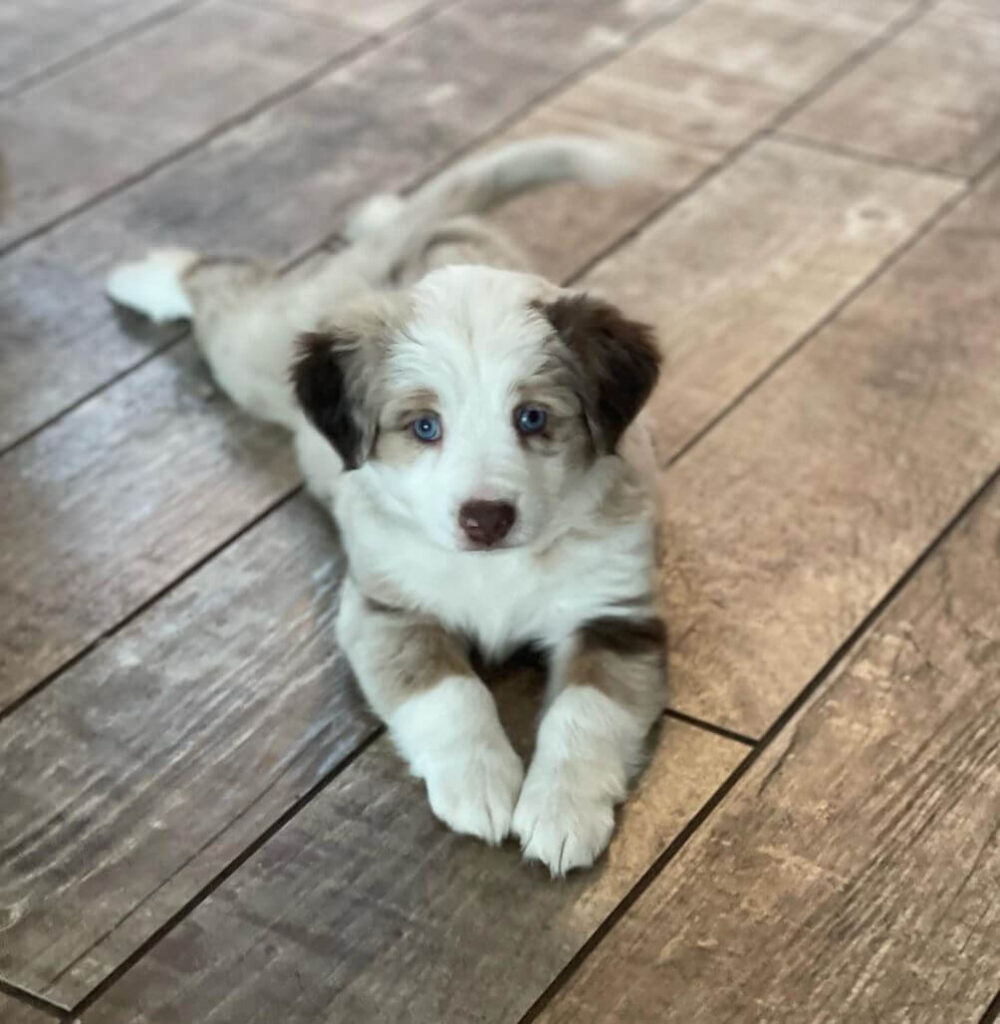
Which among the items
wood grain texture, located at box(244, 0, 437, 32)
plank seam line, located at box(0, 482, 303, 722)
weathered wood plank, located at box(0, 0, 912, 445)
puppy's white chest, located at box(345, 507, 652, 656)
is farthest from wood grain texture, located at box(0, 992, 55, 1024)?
wood grain texture, located at box(244, 0, 437, 32)

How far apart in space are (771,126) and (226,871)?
8.35 feet

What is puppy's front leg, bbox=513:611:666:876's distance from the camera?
209 centimetres

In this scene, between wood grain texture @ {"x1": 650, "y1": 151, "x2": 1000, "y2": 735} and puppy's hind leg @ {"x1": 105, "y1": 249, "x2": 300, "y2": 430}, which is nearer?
wood grain texture @ {"x1": 650, "y1": 151, "x2": 1000, "y2": 735}

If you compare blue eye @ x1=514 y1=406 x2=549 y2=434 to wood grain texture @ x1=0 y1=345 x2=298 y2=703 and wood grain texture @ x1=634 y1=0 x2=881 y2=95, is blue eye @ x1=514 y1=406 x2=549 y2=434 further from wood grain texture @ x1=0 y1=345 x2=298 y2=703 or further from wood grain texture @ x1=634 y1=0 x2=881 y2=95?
→ wood grain texture @ x1=634 y1=0 x2=881 y2=95

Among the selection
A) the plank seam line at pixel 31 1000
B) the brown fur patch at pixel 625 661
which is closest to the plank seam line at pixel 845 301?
the brown fur patch at pixel 625 661

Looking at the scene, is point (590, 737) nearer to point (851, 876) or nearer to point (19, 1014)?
point (851, 876)

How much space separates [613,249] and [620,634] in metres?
1.36

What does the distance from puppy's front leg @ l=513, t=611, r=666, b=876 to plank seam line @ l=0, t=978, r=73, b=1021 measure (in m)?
0.60

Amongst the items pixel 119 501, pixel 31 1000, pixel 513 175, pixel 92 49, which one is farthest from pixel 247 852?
pixel 92 49

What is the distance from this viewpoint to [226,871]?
2.13 meters

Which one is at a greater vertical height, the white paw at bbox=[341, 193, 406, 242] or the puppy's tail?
the puppy's tail

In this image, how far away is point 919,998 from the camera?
75.4 inches

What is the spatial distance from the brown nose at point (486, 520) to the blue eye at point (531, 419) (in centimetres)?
12

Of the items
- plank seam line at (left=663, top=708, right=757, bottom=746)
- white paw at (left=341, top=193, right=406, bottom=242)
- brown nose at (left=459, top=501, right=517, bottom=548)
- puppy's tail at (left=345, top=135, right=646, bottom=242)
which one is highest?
brown nose at (left=459, top=501, right=517, bottom=548)
